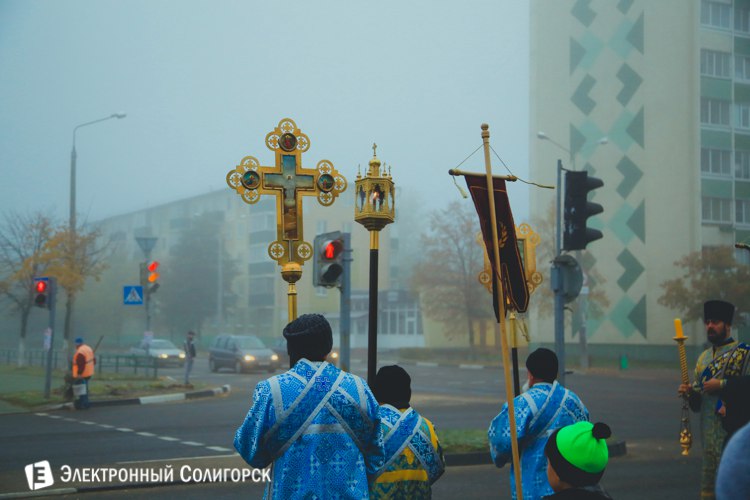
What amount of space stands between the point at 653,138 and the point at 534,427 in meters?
44.4

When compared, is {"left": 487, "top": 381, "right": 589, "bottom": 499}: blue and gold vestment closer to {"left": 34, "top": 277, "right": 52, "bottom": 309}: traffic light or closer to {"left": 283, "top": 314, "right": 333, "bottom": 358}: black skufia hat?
{"left": 283, "top": 314, "right": 333, "bottom": 358}: black skufia hat

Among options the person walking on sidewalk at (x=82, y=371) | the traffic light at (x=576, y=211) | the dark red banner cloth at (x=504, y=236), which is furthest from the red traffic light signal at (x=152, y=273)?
the dark red banner cloth at (x=504, y=236)

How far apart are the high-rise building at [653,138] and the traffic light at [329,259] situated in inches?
1390

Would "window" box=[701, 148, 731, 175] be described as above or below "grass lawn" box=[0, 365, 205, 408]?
above

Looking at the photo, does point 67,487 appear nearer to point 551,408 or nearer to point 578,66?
point 551,408

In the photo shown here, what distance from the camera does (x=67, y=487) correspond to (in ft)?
33.8

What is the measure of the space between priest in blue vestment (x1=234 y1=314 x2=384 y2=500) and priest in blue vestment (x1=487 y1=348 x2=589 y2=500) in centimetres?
122

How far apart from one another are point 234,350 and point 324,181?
30.8 metres

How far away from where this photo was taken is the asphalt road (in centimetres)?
1050

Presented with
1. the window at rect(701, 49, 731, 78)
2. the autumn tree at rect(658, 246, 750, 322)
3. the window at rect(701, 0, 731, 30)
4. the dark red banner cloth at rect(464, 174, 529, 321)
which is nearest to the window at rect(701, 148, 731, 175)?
the window at rect(701, 49, 731, 78)

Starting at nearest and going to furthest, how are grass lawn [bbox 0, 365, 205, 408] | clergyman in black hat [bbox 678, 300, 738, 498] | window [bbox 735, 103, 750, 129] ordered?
clergyman in black hat [bbox 678, 300, 738, 498], grass lawn [bbox 0, 365, 205, 408], window [bbox 735, 103, 750, 129]

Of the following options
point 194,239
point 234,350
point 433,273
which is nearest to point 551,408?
point 234,350

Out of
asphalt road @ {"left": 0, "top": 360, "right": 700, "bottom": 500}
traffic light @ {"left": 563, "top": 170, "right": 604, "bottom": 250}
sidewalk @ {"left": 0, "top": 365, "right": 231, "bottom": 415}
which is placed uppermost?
traffic light @ {"left": 563, "top": 170, "right": 604, "bottom": 250}

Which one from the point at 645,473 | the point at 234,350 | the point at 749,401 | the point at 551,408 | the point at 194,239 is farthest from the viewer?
the point at 194,239
